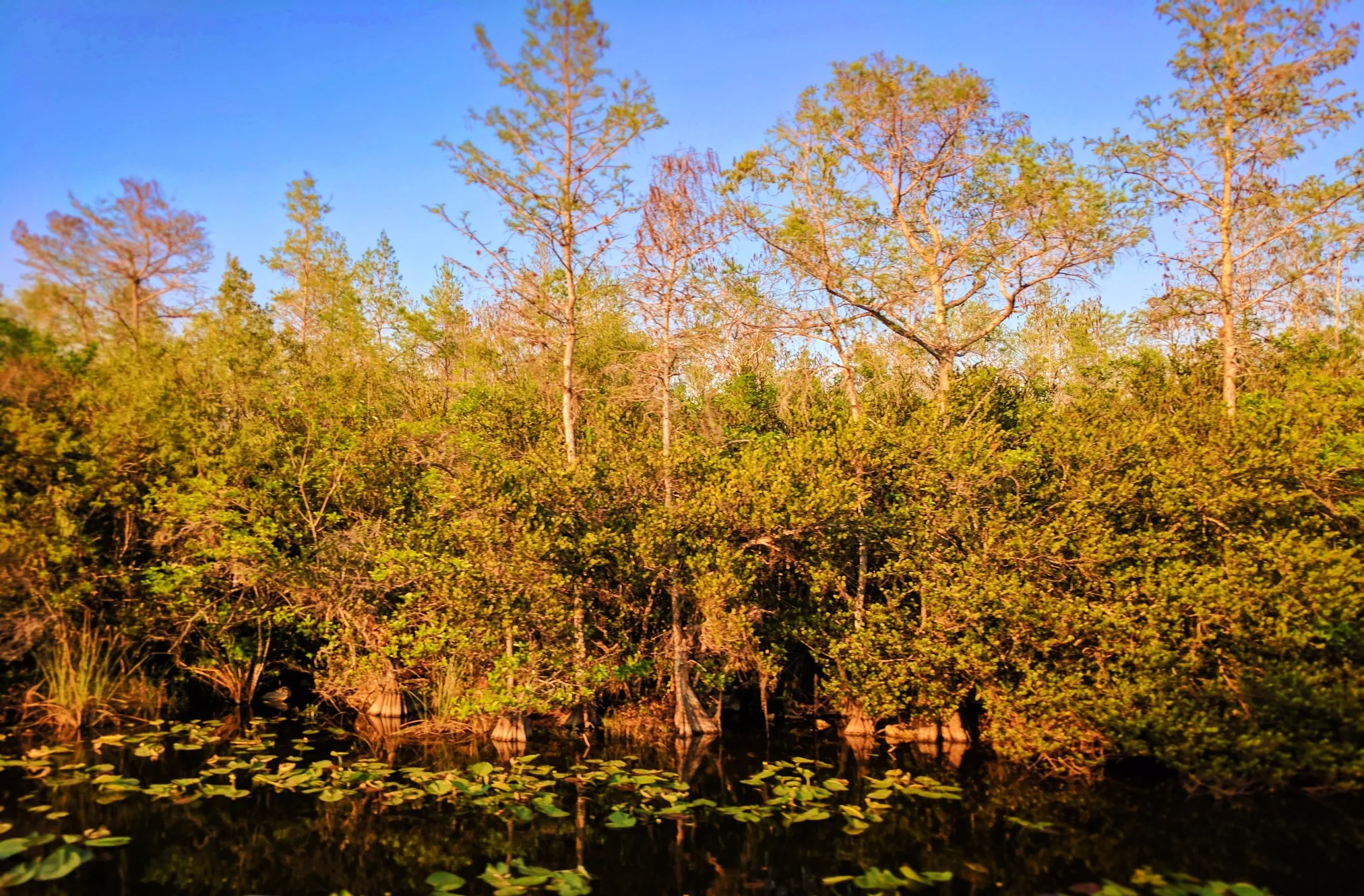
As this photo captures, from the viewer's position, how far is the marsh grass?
51.4ft

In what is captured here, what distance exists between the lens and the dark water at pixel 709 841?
374 inches

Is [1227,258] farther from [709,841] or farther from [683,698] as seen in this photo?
[709,841]

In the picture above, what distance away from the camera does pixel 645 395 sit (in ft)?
68.1

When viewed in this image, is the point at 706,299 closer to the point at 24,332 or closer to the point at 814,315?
the point at 814,315

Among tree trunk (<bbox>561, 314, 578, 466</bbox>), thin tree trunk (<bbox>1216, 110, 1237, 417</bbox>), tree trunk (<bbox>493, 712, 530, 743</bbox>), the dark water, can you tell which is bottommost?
the dark water

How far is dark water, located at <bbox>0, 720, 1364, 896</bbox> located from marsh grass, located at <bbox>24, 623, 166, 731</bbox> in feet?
7.76

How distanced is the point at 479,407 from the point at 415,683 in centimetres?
716

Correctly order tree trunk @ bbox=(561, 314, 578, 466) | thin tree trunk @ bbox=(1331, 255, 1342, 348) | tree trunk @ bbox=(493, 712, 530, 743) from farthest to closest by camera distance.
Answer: thin tree trunk @ bbox=(1331, 255, 1342, 348) → tree trunk @ bbox=(561, 314, 578, 466) → tree trunk @ bbox=(493, 712, 530, 743)

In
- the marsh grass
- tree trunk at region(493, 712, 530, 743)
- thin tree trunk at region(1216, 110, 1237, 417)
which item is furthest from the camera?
thin tree trunk at region(1216, 110, 1237, 417)

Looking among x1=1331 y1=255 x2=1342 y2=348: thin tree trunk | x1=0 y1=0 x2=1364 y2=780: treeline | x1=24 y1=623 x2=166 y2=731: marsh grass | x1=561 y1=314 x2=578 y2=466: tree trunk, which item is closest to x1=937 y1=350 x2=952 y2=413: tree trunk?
x1=0 y1=0 x2=1364 y2=780: treeline

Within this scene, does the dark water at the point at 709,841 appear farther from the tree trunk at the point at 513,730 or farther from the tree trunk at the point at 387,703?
the tree trunk at the point at 387,703

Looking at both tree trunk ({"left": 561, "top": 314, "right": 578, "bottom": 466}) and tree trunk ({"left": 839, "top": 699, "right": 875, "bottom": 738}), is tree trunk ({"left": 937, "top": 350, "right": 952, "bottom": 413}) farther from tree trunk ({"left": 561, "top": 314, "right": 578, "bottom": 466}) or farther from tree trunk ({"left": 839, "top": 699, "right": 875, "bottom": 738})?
tree trunk ({"left": 561, "top": 314, "right": 578, "bottom": 466})

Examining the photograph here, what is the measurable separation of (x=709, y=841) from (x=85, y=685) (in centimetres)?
1240

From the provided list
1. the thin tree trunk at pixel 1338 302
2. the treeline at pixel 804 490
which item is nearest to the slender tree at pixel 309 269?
the treeline at pixel 804 490
